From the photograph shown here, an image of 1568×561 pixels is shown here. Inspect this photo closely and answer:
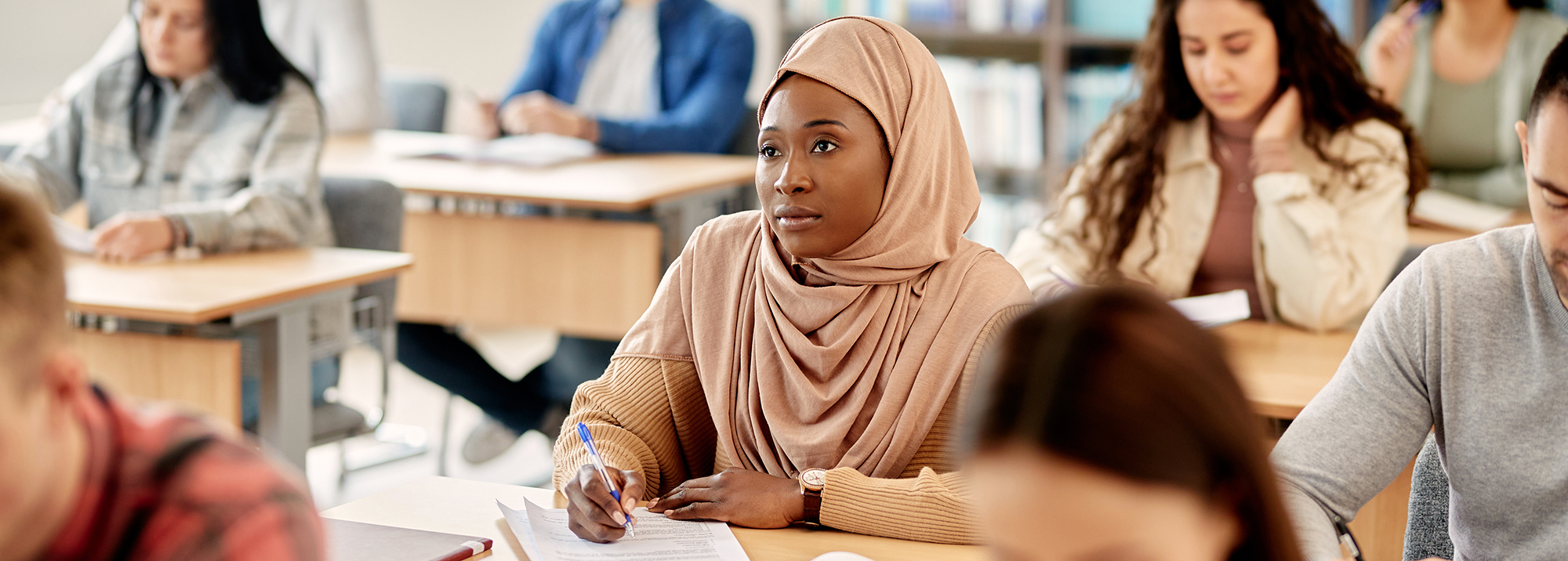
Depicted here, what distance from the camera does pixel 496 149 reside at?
3.43 m

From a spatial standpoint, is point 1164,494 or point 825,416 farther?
point 825,416

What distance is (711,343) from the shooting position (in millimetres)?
1474

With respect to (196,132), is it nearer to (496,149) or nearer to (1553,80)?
(496,149)

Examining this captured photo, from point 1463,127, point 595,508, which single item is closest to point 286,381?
point 595,508

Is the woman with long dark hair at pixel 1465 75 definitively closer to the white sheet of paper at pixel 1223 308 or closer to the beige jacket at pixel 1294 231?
the beige jacket at pixel 1294 231

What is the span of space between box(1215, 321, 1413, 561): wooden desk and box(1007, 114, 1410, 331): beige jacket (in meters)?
0.13

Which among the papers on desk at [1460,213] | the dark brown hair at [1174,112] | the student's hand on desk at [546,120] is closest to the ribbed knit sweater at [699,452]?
the dark brown hair at [1174,112]

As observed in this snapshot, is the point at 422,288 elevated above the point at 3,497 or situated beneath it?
situated beneath

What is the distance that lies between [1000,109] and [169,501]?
411 centimetres

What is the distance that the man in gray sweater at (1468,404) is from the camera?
1.15 metres

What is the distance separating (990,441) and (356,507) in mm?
879

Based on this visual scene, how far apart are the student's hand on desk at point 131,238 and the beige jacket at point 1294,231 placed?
1560 millimetres

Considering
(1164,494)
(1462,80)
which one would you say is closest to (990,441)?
(1164,494)

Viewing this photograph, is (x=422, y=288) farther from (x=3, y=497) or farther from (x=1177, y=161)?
(x=3, y=497)
